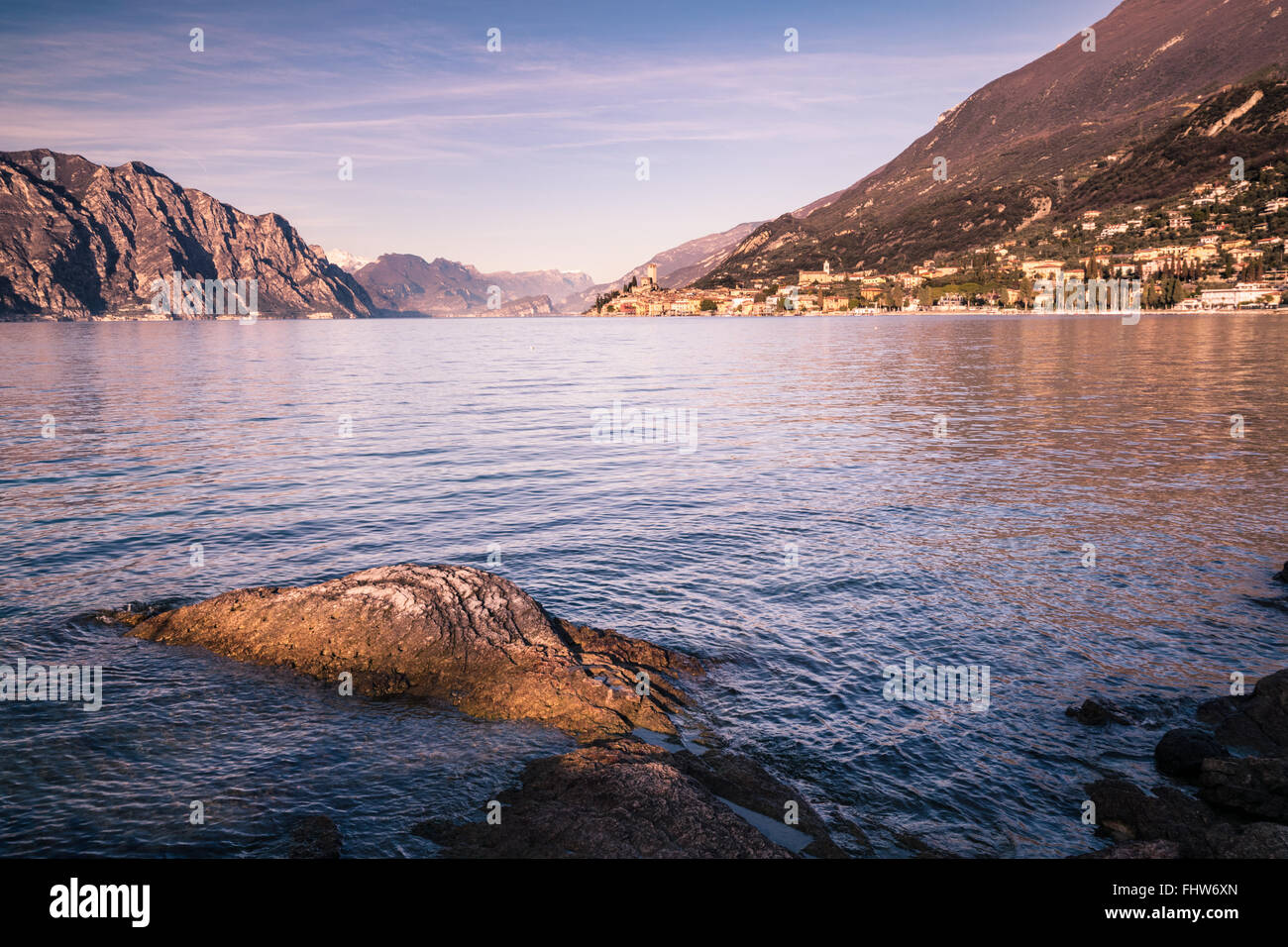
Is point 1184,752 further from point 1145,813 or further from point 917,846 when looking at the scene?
point 917,846

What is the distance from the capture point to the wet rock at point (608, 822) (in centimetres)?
816

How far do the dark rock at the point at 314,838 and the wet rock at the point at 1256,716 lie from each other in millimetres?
12502

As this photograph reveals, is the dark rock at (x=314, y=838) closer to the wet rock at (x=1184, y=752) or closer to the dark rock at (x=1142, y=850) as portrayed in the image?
the dark rock at (x=1142, y=850)

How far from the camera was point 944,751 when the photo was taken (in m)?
11.2

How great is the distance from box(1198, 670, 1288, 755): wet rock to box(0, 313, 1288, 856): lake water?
1.91 feet

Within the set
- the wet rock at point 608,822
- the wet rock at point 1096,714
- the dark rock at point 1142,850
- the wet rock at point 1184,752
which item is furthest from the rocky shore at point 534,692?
the wet rock at point 1096,714

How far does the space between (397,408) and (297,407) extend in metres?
6.59

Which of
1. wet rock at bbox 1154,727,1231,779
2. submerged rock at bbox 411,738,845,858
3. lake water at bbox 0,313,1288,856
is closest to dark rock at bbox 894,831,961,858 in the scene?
lake water at bbox 0,313,1288,856

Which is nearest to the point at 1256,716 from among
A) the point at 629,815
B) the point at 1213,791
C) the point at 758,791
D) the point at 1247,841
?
the point at 1213,791

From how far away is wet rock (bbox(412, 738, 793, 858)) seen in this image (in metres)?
8.16

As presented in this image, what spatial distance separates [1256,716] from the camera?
1173 cm

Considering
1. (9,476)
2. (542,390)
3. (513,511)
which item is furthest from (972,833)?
(542,390)

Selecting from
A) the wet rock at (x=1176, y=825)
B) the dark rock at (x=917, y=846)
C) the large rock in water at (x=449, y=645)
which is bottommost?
the dark rock at (x=917, y=846)
